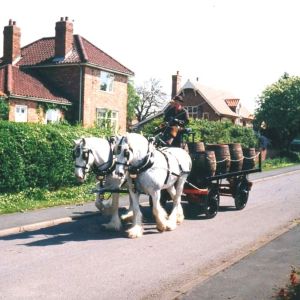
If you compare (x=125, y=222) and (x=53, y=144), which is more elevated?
(x=53, y=144)

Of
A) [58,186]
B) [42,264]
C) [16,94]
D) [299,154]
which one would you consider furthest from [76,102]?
[42,264]

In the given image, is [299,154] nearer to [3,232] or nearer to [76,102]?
[76,102]

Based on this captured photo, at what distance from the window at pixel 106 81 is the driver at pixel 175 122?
24488 mm

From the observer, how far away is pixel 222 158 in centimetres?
1295

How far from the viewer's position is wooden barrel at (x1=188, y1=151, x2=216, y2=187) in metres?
12.1

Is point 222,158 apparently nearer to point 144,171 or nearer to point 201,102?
point 144,171

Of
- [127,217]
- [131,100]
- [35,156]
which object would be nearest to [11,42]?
[35,156]

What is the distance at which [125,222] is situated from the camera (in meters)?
11.4

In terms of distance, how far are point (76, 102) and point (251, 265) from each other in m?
28.0

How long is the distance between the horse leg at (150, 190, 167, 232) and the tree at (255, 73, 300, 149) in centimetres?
3663

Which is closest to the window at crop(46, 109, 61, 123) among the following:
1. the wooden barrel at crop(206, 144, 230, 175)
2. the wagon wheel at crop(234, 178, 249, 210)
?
the wagon wheel at crop(234, 178, 249, 210)

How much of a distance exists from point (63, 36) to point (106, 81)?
15.8 feet

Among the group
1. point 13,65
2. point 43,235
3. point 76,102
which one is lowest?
point 43,235

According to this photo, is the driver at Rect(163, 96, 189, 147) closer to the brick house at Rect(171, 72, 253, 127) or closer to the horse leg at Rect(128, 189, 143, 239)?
the horse leg at Rect(128, 189, 143, 239)
